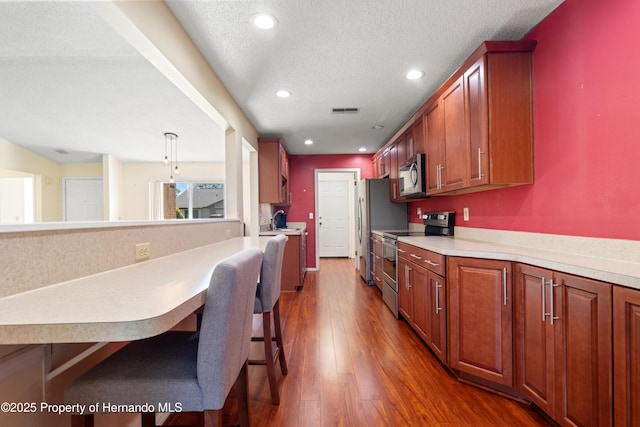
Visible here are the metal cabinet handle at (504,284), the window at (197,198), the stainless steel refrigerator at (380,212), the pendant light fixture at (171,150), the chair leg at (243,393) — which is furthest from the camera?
the window at (197,198)

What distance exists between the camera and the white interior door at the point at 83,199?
15.0ft

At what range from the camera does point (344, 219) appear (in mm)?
7234

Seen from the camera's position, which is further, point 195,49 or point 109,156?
point 109,156

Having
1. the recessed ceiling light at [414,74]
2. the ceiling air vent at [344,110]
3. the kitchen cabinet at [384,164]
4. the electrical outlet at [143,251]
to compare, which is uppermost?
the recessed ceiling light at [414,74]

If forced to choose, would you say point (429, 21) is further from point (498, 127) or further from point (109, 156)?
point (109, 156)

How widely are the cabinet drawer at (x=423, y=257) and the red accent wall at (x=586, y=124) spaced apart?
2.20 ft

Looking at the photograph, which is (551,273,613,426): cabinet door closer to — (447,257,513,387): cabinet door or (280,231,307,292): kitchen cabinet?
(447,257,513,387): cabinet door

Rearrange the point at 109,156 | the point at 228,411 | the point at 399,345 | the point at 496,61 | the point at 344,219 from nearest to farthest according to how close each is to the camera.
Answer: the point at 228,411 < the point at 496,61 < the point at 399,345 < the point at 109,156 < the point at 344,219

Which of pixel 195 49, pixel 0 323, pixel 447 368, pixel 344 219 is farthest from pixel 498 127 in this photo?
pixel 344 219

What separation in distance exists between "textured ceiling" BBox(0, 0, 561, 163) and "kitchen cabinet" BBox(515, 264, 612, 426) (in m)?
1.70

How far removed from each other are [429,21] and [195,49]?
66.2 inches

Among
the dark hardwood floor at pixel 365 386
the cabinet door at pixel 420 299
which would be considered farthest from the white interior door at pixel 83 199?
the cabinet door at pixel 420 299

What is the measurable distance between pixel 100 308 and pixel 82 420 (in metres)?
0.44

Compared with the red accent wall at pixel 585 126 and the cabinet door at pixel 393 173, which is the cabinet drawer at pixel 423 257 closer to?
the red accent wall at pixel 585 126
